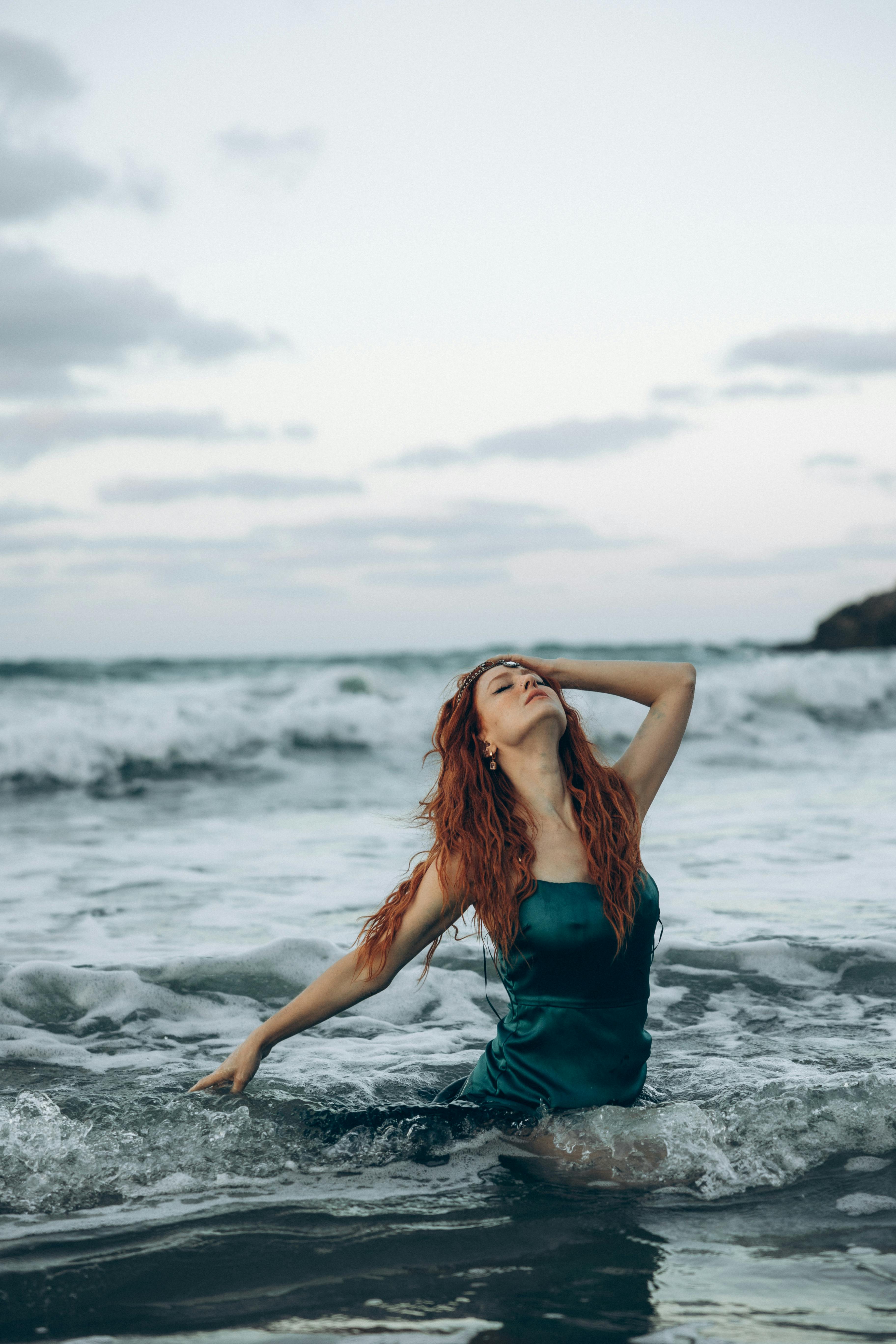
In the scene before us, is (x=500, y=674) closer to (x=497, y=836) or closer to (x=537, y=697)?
(x=537, y=697)

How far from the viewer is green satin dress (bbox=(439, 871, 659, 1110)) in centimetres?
335

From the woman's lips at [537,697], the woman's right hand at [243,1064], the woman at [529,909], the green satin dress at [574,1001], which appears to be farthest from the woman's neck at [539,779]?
the woman's right hand at [243,1064]

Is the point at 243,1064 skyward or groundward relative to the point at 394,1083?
skyward

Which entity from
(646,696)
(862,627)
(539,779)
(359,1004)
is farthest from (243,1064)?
(862,627)

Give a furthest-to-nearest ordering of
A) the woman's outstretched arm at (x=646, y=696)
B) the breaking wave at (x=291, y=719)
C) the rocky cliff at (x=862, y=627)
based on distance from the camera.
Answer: the rocky cliff at (x=862, y=627) < the breaking wave at (x=291, y=719) < the woman's outstretched arm at (x=646, y=696)

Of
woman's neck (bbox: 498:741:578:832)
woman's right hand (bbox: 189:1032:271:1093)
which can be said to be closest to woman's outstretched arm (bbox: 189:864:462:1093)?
woman's right hand (bbox: 189:1032:271:1093)

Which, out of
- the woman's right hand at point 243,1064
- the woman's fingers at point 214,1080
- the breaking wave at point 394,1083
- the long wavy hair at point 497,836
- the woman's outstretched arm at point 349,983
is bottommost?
the breaking wave at point 394,1083

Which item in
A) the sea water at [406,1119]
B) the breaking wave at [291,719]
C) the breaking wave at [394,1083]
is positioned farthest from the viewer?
the breaking wave at [291,719]

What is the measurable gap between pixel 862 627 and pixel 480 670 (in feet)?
111

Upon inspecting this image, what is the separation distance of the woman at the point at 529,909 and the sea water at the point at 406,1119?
0.60 feet

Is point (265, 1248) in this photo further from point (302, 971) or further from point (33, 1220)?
point (302, 971)

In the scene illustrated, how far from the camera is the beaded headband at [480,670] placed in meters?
3.65

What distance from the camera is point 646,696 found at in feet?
13.3

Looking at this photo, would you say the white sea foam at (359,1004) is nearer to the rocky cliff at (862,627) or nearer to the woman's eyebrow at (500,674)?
the woman's eyebrow at (500,674)
